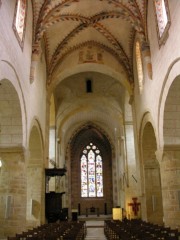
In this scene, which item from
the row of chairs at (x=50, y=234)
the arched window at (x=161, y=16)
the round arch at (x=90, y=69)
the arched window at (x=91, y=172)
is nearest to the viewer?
the row of chairs at (x=50, y=234)

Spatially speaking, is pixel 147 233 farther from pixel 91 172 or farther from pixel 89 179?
pixel 91 172

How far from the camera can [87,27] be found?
602 inches

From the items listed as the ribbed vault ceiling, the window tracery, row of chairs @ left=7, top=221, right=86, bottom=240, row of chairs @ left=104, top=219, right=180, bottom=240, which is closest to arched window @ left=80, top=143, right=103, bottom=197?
the ribbed vault ceiling

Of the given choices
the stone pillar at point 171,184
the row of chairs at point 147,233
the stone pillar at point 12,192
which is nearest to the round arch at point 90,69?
the stone pillar at point 12,192

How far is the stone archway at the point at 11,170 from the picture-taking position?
1042 centimetres

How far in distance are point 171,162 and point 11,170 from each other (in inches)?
232

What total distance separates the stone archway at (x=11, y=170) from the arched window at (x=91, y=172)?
2116cm

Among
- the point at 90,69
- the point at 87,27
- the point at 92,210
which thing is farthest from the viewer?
the point at 92,210

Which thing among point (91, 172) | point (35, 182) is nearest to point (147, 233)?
point (35, 182)

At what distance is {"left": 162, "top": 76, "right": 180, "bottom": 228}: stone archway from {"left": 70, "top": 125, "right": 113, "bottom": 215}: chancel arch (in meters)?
18.8

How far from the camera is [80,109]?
78.8ft

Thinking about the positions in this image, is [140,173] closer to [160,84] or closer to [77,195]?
[160,84]

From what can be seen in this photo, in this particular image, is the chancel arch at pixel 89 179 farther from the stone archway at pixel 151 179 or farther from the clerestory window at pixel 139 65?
the stone archway at pixel 151 179

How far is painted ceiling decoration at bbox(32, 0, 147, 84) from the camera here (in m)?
12.6
